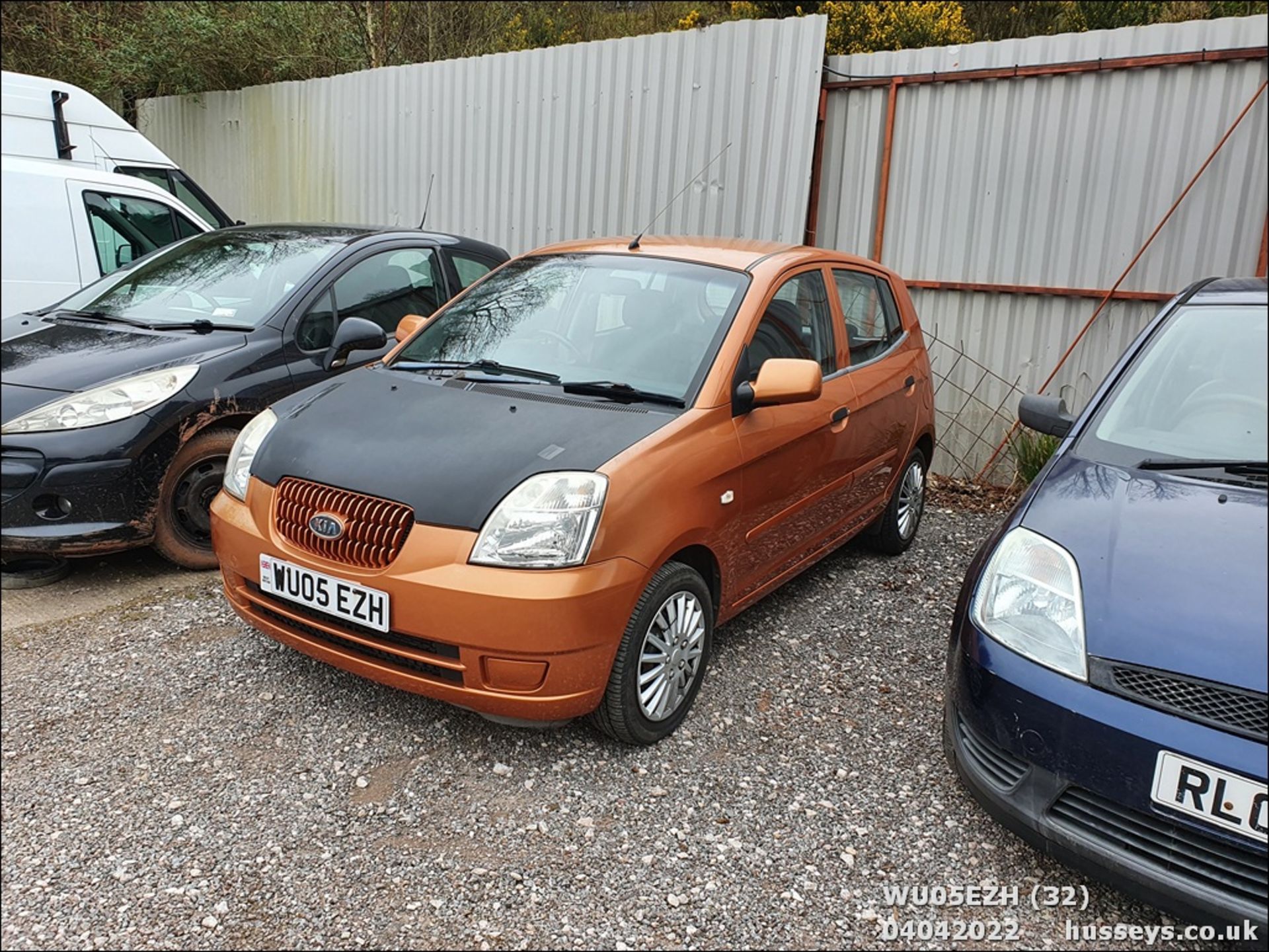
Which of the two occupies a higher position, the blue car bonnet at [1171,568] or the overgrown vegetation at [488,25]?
the overgrown vegetation at [488,25]

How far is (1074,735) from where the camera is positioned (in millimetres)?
2197

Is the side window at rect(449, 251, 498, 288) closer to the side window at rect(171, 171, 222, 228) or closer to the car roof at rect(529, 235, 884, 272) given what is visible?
the car roof at rect(529, 235, 884, 272)

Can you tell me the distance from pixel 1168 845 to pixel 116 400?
12.5 ft

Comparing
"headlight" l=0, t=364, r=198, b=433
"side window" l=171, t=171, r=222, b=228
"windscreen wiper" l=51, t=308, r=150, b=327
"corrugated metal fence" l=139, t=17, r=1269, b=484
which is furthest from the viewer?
"side window" l=171, t=171, r=222, b=228

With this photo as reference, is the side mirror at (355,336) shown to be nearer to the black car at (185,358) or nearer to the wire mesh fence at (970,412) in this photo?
the black car at (185,358)

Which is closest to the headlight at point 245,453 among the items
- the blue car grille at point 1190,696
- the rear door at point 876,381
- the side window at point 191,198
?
the rear door at point 876,381

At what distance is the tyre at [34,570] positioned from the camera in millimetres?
2492

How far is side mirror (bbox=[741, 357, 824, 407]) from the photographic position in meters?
3.13

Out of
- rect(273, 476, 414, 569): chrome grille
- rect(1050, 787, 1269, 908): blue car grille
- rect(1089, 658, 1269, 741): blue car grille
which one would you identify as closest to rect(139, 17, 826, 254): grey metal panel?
rect(273, 476, 414, 569): chrome grille

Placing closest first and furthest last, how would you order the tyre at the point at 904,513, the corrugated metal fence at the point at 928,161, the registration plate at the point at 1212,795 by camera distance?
1. the registration plate at the point at 1212,795
2. the tyre at the point at 904,513
3. the corrugated metal fence at the point at 928,161

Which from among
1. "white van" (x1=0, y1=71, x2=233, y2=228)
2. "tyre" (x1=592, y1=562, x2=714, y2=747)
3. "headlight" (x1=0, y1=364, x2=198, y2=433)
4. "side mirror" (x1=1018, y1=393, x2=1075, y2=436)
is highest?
"white van" (x1=0, y1=71, x2=233, y2=228)

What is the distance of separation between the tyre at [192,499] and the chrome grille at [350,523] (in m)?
1.25

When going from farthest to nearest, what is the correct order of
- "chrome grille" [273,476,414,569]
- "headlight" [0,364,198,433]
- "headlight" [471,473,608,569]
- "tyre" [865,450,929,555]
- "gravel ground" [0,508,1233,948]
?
"tyre" [865,450,929,555], "headlight" [0,364,198,433], "chrome grille" [273,476,414,569], "headlight" [471,473,608,569], "gravel ground" [0,508,1233,948]

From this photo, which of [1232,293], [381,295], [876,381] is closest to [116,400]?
[381,295]
